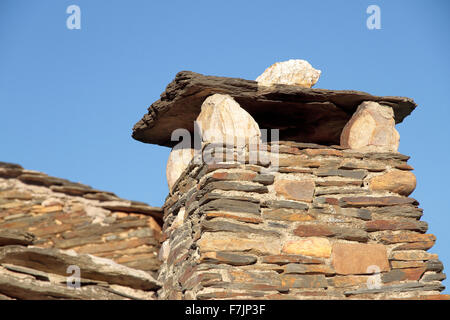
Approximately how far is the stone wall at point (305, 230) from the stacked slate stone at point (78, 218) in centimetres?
111

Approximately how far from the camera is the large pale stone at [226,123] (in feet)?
16.8

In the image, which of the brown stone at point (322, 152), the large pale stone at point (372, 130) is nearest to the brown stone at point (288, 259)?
the brown stone at point (322, 152)

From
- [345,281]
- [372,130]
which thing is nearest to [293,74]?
[372,130]

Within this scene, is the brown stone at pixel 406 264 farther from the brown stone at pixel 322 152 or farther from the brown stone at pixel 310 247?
the brown stone at pixel 322 152

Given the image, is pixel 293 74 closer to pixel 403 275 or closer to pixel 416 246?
pixel 416 246

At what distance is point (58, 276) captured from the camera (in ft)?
17.7

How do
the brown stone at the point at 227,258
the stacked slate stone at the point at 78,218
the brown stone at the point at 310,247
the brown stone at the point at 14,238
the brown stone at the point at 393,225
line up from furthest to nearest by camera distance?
the stacked slate stone at the point at 78,218 < the brown stone at the point at 14,238 < the brown stone at the point at 393,225 < the brown stone at the point at 310,247 < the brown stone at the point at 227,258

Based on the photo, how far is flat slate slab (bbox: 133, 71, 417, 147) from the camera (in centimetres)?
530

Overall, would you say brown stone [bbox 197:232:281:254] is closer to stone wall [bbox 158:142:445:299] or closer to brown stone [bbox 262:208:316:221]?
stone wall [bbox 158:142:445:299]

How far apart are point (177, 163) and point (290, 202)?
4.71 feet

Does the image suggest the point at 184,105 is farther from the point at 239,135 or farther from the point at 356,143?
the point at 356,143

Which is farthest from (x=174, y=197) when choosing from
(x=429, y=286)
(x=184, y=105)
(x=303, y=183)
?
(x=429, y=286)

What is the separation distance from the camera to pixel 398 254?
16.1 feet

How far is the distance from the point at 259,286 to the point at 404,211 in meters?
1.28
